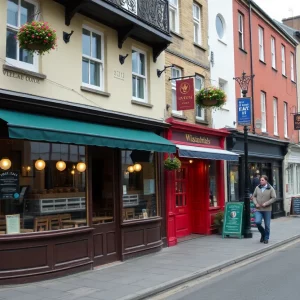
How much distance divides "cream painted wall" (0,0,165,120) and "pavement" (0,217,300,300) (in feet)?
12.3

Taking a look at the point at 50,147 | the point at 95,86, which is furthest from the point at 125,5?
the point at 50,147

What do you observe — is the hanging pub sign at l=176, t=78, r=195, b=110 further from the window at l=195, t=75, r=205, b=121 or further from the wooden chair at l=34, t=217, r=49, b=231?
the wooden chair at l=34, t=217, r=49, b=231

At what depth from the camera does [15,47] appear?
864 centimetres

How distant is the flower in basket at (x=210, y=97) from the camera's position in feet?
45.7

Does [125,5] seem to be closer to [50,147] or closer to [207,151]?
[50,147]

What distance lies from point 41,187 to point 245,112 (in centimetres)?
774

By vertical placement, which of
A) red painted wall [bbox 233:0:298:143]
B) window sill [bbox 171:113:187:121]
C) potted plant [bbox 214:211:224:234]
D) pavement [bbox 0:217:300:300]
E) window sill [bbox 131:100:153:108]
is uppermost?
red painted wall [bbox 233:0:298:143]

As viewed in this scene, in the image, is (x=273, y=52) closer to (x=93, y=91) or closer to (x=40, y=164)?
(x=93, y=91)

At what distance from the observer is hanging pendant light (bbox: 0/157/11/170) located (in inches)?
328

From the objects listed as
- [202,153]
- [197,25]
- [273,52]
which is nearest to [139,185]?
[202,153]

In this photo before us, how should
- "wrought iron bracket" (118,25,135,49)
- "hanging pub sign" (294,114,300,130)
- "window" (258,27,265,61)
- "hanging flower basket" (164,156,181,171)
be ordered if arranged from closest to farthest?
"wrought iron bracket" (118,25,135,49), "hanging flower basket" (164,156,181,171), "window" (258,27,265,61), "hanging pub sign" (294,114,300,130)

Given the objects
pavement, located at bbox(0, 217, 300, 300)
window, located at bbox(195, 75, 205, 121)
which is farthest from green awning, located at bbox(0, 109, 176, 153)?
window, located at bbox(195, 75, 205, 121)

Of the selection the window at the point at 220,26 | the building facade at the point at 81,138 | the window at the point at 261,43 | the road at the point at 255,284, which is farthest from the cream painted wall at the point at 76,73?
the window at the point at 261,43

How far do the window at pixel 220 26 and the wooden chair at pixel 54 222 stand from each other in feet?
37.0
